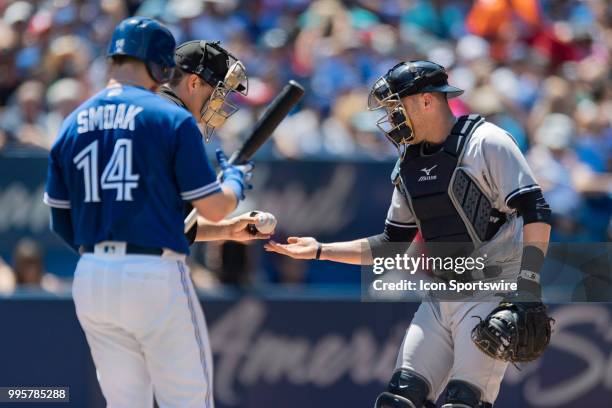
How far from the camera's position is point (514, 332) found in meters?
5.20

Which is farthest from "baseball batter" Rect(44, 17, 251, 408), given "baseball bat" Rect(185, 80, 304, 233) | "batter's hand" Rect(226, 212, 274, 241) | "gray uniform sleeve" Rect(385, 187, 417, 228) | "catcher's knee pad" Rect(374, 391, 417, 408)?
"gray uniform sleeve" Rect(385, 187, 417, 228)

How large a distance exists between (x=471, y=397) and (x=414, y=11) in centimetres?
764

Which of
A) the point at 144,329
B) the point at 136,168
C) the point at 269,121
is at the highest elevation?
the point at 269,121

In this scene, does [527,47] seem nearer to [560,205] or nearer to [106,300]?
[560,205]

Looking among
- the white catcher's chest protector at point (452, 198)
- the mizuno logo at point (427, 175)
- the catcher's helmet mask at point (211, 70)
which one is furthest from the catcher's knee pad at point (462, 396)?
the catcher's helmet mask at point (211, 70)

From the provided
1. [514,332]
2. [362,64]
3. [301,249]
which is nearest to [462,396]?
[514,332]

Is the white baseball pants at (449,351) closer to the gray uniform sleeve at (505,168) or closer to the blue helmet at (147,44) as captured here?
the gray uniform sleeve at (505,168)

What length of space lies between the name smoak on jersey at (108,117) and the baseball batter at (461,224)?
4.96 ft

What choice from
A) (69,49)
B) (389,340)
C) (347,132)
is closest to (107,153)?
(389,340)

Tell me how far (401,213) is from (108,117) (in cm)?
183

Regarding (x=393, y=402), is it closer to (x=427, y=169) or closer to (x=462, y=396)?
(x=462, y=396)

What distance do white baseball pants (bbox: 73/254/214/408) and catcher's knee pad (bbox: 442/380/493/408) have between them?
1.17 metres

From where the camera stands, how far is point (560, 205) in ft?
31.5

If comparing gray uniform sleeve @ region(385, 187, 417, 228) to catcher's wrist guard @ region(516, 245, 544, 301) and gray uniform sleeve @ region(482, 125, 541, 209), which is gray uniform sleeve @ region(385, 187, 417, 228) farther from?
catcher's wrist guard @ region(516, 245, 544, 301)
